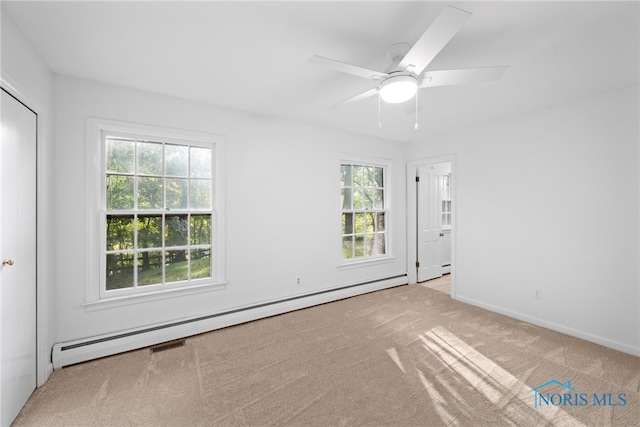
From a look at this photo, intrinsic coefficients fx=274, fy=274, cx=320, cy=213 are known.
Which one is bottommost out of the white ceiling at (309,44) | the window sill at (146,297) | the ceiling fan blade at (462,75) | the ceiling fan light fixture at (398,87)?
the window sill at (146,297)

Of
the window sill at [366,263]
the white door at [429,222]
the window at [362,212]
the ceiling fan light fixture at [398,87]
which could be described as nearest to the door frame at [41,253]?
the ceiling fan light fixture at [398,87]

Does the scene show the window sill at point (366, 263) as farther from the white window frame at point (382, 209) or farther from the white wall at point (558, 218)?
the white wall at point (558, 218)

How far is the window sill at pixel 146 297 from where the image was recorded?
251 centimetres

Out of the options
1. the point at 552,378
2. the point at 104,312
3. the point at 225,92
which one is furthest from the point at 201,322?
the point at 552,378

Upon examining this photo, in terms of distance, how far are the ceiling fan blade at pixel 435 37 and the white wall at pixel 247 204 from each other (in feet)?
7.01

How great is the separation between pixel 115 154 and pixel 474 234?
446 cm

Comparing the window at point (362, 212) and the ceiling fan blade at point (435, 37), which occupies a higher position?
the ceiling fan blade at point (435, 37)

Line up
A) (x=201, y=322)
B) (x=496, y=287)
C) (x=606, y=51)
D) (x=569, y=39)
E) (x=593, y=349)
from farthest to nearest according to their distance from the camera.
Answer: (x=496, y=287) → (x=201, y=322) → (x=593, y=349) → (x=606, y=51) → (x=569, y=39)

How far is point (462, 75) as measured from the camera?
71.2 inches

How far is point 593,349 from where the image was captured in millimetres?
2658

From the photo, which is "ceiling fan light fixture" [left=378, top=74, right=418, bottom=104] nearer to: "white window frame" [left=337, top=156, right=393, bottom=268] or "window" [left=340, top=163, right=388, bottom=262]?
"white window frame" [left=337, top=156, right=393, bottom=268]

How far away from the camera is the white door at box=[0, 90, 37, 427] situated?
167 centimetres

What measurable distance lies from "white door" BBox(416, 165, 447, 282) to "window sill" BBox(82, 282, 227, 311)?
3503 mm

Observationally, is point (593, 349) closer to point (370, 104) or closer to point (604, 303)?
point (604, 303)
